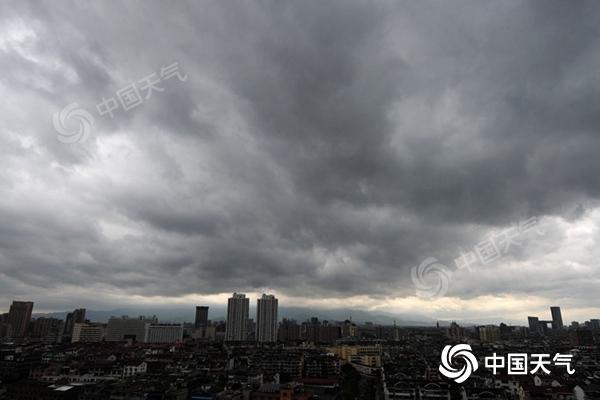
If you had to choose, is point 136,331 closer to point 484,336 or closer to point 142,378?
point 142,378

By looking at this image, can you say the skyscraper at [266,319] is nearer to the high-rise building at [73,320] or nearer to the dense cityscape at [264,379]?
the dense cityscape at [264,379]

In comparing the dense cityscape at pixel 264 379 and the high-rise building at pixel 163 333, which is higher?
the high-rise building at pixel 163 333

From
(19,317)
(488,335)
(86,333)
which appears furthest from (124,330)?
(488,335)

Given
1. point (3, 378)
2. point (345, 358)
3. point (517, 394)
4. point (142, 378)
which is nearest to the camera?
point (517, 394)

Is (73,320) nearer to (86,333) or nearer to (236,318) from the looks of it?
(86,333)

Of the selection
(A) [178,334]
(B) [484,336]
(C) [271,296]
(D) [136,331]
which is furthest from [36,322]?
(B) [484,336]

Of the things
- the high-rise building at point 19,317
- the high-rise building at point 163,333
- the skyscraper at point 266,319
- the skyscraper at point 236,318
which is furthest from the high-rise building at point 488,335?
the high-rise building at point 19,317

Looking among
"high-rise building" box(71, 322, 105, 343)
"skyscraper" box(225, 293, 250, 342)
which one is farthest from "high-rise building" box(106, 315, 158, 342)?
Answer: "skyscraper" box(225, 293, 250, 342)
